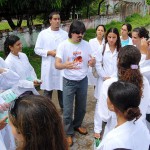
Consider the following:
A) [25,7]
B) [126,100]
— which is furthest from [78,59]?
[25,7]

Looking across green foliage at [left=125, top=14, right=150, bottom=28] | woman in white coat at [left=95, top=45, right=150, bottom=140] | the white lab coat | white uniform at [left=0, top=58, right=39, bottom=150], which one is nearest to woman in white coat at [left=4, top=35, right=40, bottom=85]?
white uniform at [left=0, top=58, right=39, bottom=150]

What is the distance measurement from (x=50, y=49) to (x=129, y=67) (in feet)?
8.35

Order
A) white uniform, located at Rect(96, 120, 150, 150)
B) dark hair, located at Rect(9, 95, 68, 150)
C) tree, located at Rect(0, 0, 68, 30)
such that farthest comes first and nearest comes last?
tree, located at Rect(0, 0, 68, 30) → white uniform, located at Rect(96, 120, 150, 150) → dark hair, located at Rect(9, 95, 68, 150)

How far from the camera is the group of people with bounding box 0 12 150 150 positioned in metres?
1.63

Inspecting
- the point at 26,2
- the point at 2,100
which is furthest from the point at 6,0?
the point at 2,100

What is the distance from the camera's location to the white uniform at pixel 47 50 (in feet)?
16.4

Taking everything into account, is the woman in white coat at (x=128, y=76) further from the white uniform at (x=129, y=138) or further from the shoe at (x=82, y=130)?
the shoe at (x=82, y=130)

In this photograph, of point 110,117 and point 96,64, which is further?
point 96,64

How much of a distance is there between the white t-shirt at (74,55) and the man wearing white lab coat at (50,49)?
85 centimetres

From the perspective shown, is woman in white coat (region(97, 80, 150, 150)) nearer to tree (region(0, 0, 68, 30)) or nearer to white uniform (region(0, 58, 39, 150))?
white uniform (region(0, 58, 39, 150))

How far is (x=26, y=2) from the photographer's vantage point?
30.1 feet

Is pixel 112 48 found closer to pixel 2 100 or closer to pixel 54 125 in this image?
pixel 2 100

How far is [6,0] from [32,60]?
6.04 ft

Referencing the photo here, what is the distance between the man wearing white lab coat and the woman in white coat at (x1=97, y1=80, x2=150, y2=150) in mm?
2861
